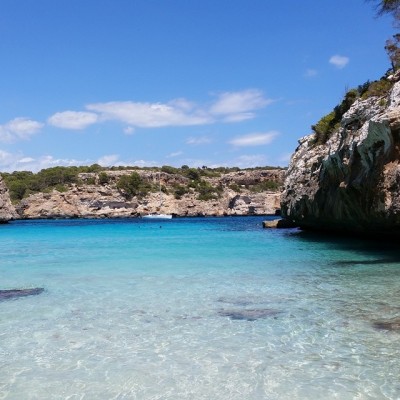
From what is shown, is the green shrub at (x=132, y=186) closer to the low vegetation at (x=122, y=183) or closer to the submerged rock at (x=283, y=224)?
the low vegetation at (x=122, y=183)

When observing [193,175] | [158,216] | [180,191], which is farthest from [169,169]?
[158,216]

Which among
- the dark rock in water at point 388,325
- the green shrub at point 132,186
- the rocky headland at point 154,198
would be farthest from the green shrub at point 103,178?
the dark rock in water at point 388,325

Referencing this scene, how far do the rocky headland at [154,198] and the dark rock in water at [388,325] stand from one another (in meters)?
83.5

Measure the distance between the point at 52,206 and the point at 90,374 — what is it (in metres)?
86.3

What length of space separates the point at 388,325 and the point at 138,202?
88.5 m

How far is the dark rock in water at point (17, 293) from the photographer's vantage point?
34.1ft

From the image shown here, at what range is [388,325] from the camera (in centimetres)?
722

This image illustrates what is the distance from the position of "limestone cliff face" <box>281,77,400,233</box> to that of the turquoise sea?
15.7 ft

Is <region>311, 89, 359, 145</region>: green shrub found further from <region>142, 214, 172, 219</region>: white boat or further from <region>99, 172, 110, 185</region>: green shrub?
<region>99, 172, 110, 185</region>: green shrub

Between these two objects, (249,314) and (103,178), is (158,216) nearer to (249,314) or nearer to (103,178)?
(103,178)

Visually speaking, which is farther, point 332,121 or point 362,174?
point 332,121

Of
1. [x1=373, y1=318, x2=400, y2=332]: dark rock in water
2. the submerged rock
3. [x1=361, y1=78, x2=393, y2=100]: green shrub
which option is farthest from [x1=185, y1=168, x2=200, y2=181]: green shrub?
[x1=373, y1=318, x2=400, y2=332]: dark rock in water

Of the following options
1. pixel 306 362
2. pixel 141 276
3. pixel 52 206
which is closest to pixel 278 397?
pixel 306 362

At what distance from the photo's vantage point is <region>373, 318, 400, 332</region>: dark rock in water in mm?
7026
